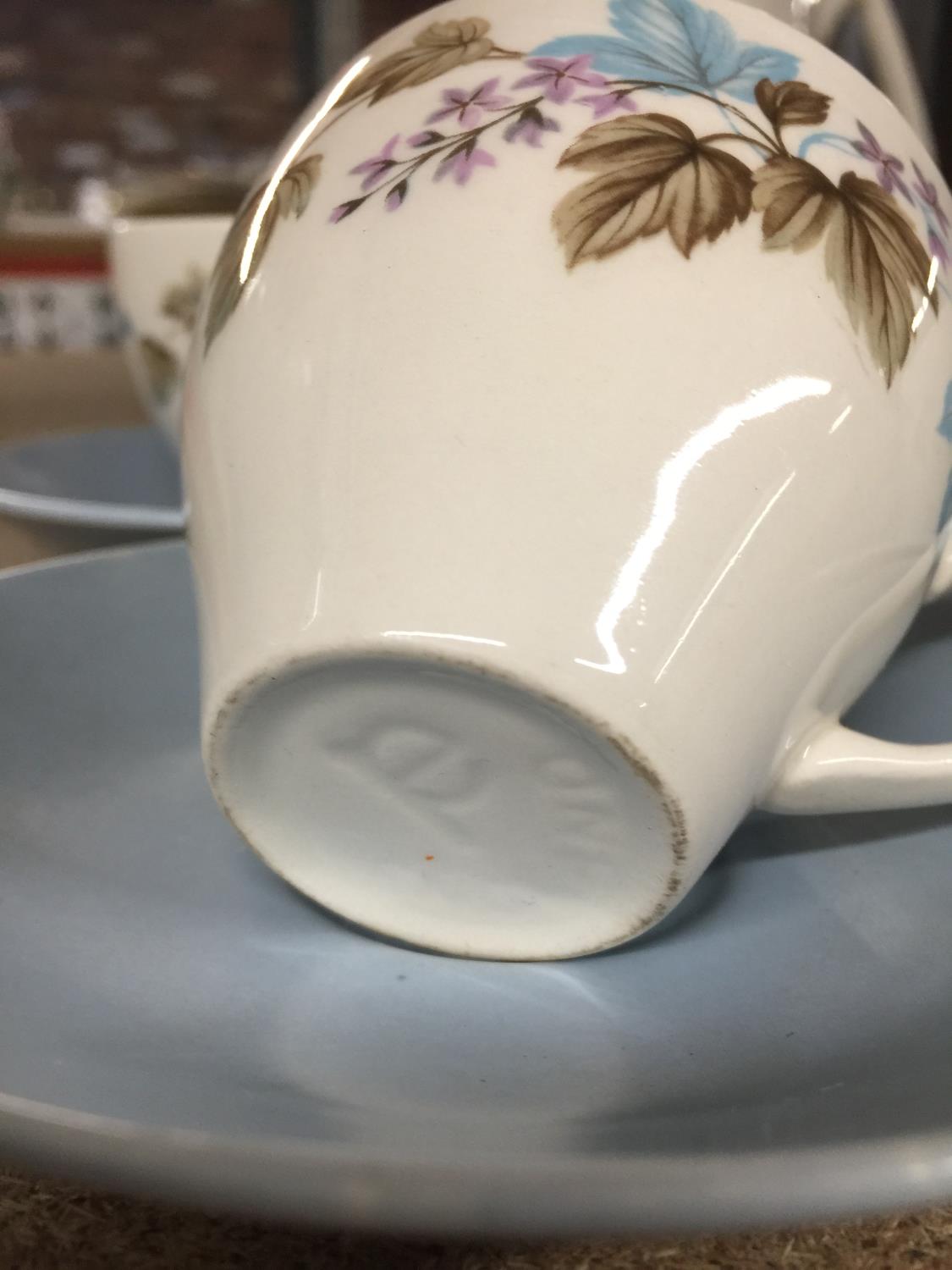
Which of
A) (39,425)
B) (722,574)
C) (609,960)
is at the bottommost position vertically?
(39,425)

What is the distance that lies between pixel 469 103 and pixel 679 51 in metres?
0.05

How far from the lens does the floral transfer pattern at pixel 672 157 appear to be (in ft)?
0.92

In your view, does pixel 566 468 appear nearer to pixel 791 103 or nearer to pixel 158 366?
pixel 791 103

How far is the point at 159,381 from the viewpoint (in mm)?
615

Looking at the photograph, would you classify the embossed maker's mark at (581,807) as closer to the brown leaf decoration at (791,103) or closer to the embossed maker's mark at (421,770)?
the embossed maker's mark at (421,770)

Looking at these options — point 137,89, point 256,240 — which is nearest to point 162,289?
point 256,240

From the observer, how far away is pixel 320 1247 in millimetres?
276

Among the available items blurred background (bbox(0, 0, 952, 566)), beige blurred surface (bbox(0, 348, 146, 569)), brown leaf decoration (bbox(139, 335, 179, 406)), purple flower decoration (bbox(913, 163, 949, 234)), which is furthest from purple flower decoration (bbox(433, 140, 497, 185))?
blurred background (bbox(0, 0, 952, 566))

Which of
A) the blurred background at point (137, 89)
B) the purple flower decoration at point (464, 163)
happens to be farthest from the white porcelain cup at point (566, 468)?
the blurred background at point (137, 89)

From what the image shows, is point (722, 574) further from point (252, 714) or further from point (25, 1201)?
point (25, 1201)

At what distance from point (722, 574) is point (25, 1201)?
0.21 meters

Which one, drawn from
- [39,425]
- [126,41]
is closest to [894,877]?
[39,425]

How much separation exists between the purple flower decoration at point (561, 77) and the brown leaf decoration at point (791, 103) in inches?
1.5

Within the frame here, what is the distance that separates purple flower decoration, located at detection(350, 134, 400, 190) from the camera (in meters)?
0.30
